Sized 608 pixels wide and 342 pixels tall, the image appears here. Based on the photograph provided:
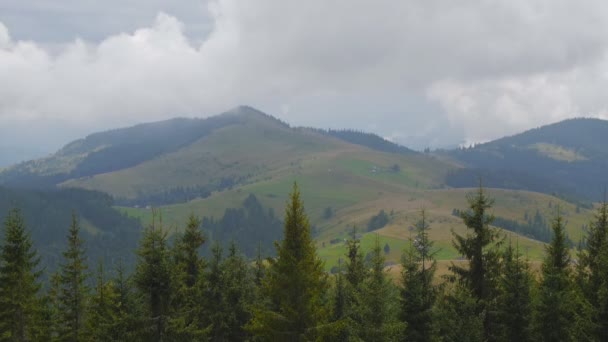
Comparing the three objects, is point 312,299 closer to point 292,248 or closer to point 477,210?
point 292,248

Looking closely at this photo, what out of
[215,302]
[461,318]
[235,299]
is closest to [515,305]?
[461,318]

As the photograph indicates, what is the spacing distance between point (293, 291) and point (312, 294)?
104 centimetres

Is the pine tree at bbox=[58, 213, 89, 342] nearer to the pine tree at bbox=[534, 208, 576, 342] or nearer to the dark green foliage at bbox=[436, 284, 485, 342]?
the dark green foliage at bbox=[436, 284, 485, 342]

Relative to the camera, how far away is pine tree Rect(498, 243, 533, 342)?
118ft

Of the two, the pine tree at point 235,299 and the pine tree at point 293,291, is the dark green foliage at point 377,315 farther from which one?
the pine tree at point 235,299

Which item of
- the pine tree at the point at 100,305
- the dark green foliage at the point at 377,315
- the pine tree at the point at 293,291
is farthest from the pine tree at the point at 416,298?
the pine tree at the point at 100,305

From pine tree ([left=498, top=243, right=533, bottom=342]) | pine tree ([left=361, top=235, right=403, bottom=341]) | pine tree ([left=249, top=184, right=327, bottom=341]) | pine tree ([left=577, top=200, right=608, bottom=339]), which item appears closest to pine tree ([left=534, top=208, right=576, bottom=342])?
pine tree ([left=498, top=243, right=533, bottom=342])

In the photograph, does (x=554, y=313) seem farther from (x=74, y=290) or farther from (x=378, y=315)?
(x=74, y=290)

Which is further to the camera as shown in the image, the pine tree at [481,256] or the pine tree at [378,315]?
the pine tree at [481,256]

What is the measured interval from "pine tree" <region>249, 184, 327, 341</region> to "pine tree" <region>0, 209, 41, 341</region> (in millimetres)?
20670

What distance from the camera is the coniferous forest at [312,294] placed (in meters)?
28.4

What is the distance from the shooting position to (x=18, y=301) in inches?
1490

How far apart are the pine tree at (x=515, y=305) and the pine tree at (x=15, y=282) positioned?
113 feet

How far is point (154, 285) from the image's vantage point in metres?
29.6
